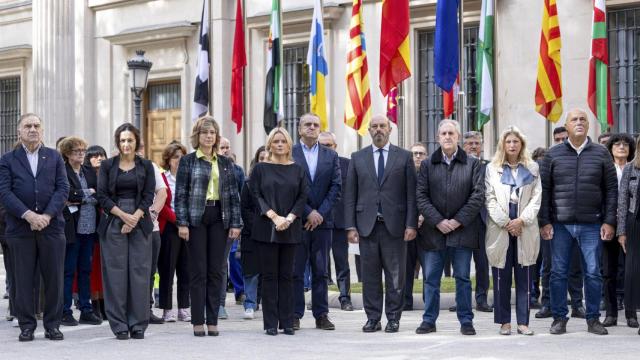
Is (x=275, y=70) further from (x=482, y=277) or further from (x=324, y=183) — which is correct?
(x=324, y=183)

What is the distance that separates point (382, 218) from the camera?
11.9m

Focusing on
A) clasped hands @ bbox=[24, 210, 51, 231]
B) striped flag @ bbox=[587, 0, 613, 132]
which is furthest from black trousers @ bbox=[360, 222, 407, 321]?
striped flag @ bbox=[587, 0, 613, 132]

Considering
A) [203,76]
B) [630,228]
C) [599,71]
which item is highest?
[203,76]

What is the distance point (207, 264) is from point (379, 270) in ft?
5.59

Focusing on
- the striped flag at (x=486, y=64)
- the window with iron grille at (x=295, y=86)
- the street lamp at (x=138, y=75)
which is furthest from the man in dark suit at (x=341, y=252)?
the window with iron grille at (x=295, y=86)

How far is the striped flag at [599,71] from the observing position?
663 inches

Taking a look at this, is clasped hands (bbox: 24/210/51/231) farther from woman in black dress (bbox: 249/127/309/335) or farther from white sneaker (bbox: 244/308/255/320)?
white sneaker (bbox: 244/308/255/320)

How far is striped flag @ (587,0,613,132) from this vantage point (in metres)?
16.8

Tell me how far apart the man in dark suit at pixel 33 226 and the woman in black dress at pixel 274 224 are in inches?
75.3

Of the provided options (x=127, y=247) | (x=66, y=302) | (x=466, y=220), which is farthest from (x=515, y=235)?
(x=66, y=302)

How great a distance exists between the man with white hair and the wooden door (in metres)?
16.0

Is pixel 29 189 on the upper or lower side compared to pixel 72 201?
upper

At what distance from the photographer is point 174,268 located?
511 inches

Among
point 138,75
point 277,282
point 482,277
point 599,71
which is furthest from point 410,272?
point 138,75
